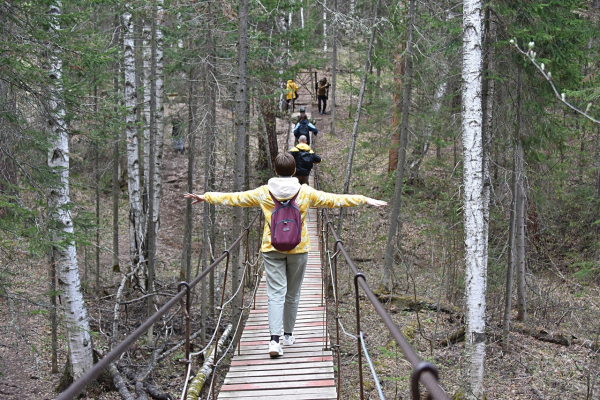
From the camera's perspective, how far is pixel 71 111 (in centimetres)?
691

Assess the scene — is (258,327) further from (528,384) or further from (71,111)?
(528,384)

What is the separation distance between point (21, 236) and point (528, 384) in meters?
8.31

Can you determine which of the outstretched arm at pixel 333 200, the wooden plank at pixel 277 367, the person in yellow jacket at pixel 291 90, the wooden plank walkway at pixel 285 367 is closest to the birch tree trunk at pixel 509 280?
the wooden plank walkway at pixel 285 367

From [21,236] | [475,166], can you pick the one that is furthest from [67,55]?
[475,166]

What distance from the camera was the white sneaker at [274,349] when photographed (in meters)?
5.05

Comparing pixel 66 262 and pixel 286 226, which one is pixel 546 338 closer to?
pixel 286 226

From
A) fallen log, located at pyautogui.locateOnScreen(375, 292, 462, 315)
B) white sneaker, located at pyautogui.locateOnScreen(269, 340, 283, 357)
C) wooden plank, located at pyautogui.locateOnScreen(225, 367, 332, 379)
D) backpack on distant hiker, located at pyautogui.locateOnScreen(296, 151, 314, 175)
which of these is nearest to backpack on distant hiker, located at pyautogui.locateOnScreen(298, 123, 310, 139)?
Result: backpack on distant hiker, located at pyautogui.locateOnScreen(296, 151, 314, 175)

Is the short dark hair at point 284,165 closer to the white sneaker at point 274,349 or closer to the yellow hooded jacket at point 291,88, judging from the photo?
the white sneaker at point 274,349

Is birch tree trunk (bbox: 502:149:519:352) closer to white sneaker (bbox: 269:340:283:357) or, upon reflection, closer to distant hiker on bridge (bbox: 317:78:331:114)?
white sneaker (bbox: 269:340:283:357)

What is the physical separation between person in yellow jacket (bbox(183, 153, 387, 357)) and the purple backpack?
9 centimetres

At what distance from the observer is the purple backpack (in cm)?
455

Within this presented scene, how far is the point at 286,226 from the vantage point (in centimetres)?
456

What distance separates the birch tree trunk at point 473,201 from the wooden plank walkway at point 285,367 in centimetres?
252

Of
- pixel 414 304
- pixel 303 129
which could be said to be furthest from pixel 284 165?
pixel 414 304
